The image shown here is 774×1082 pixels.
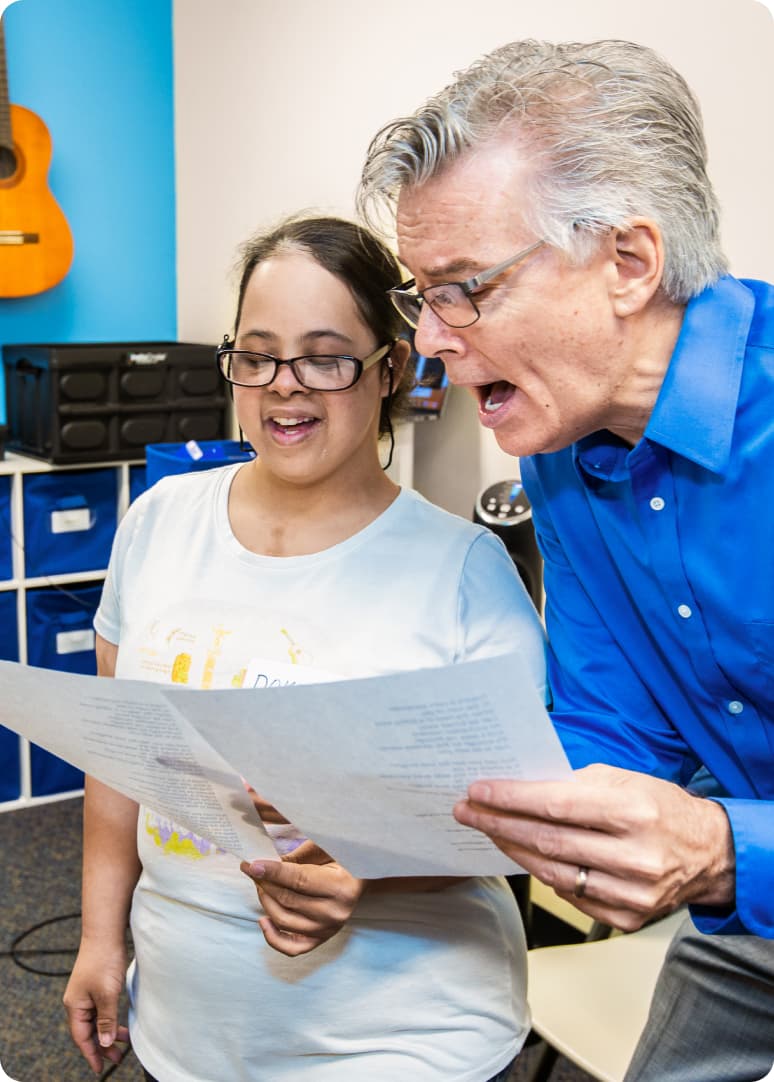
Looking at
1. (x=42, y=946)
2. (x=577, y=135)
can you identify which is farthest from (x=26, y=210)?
(x=577, y=135)

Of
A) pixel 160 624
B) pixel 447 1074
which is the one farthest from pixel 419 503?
pixel 447 1074

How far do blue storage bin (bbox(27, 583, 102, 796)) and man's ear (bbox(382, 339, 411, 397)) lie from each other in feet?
7.80

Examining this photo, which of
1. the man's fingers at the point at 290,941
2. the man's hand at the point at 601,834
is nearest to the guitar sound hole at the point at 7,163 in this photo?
the man's fingers at the point at 290,941

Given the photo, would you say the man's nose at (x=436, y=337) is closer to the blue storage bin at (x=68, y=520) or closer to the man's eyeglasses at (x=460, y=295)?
the man's eyeglasses at (x=460, y=295)

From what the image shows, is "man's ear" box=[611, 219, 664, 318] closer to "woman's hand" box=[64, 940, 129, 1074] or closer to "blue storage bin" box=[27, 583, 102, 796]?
"woman's hand" box=[64, 940, 129, 1074]

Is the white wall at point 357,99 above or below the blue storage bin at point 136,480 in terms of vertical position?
above

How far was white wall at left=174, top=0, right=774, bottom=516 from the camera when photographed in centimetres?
217

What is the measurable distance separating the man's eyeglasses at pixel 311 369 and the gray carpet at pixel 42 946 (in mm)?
1163

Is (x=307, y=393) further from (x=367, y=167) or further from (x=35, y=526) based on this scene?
(x=35, y=526)

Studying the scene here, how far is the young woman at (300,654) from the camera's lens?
1.11 metres

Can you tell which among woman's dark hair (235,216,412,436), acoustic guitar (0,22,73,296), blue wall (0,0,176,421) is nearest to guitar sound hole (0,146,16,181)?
acoustic guitar (0,22,73,296)

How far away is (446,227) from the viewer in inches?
41.4

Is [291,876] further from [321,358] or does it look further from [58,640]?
[58,640]

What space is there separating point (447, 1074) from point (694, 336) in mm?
763
